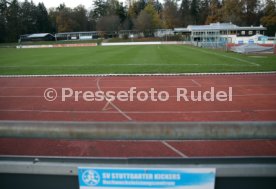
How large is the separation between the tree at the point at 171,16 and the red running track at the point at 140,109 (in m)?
87.5

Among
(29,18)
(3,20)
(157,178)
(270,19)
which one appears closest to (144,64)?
(157,178)

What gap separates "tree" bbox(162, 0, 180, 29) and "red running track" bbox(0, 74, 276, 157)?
8753cm

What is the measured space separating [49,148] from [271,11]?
8466cm

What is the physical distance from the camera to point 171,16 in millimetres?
101500


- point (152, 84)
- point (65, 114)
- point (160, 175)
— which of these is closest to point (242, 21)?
point (152, 84)

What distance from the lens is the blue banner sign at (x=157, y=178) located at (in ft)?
5.16

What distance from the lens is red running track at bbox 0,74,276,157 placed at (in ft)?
20.0

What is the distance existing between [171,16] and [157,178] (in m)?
105

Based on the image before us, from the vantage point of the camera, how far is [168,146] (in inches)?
246

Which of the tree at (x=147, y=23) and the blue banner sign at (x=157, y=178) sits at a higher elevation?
the tree at (x=147, y=23)

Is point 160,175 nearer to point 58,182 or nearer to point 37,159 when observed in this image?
point 58,182

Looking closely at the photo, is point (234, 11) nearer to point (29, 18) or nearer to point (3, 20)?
point (29, 18)

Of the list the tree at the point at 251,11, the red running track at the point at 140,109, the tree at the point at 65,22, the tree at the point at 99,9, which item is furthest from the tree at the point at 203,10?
the red running track at the point at 140,109

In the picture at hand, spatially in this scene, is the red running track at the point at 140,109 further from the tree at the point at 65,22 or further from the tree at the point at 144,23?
the tree at the point at 65,22
